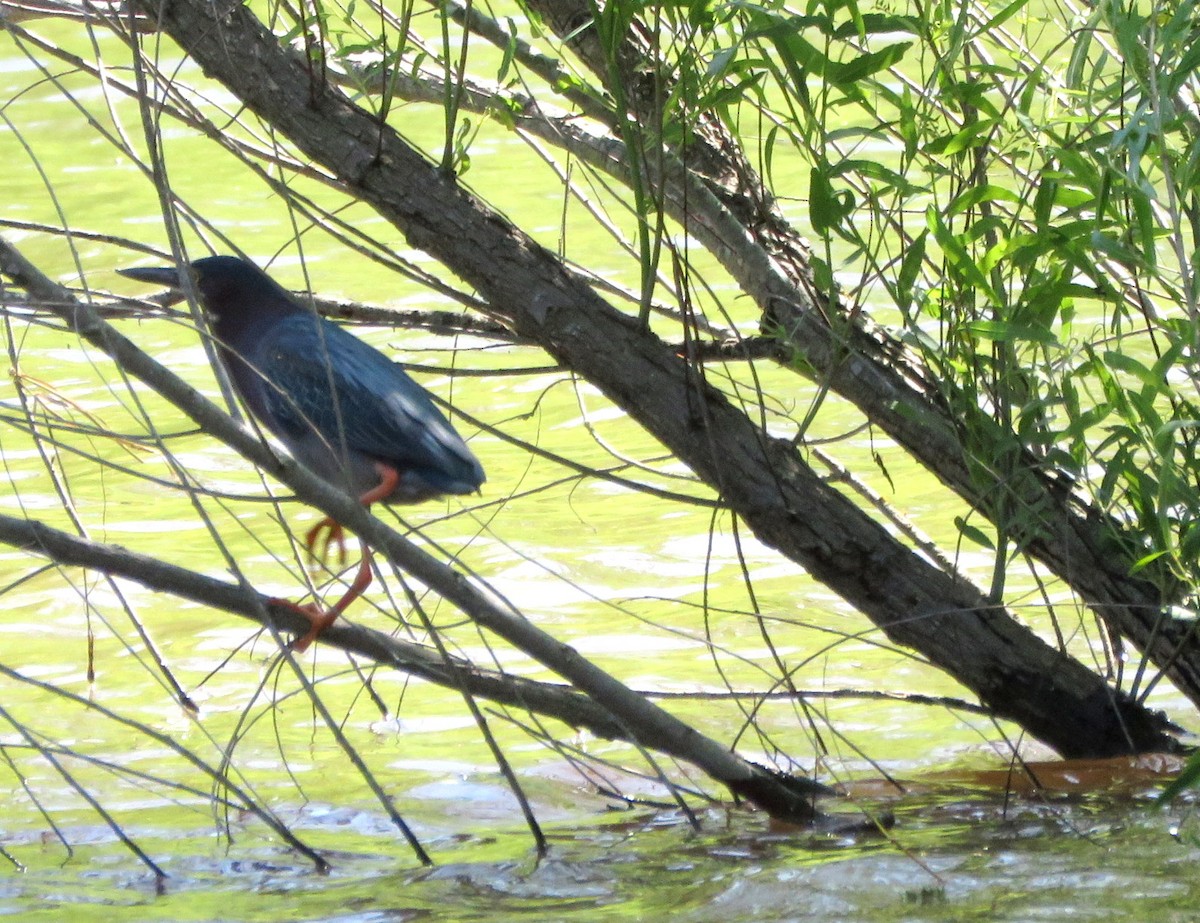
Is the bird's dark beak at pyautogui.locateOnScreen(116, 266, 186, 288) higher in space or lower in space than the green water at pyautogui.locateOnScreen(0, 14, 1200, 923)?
higher

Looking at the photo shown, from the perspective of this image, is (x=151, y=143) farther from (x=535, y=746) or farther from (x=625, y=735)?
(x=535, y=746)

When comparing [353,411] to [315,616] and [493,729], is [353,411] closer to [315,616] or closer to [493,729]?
[315,616]

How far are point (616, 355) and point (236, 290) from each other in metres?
1.31

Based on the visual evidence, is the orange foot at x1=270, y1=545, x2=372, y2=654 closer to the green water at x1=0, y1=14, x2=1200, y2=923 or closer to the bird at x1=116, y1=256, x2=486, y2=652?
the green water at x1=0, y1=14, x2=1200, y2=923

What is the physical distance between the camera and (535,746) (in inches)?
168

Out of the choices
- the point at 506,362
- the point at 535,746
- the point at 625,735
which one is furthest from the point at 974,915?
the point at 506,362

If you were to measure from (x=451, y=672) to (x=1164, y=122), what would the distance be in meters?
1.45

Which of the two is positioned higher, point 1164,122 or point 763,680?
point 1164,122

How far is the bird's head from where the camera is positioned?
4.18 metres

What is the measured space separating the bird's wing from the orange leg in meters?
0.06

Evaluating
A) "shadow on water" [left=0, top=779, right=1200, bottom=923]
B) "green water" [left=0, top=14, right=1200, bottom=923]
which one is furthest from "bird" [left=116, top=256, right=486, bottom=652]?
"shadow on water" [left=0, top=779, right=1200, bottom=923]

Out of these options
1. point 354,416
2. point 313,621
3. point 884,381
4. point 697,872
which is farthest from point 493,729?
point 884,381

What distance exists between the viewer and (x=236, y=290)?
13.9 feet

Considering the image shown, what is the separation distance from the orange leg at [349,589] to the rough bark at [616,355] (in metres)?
0.55
